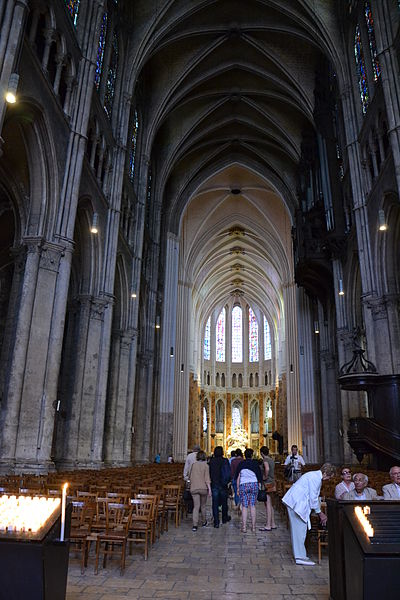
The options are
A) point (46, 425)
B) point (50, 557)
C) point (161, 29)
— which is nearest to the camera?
point (50, 557)

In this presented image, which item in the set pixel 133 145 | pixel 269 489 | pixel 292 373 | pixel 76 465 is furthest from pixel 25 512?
pixel 292 373

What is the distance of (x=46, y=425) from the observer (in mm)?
11094

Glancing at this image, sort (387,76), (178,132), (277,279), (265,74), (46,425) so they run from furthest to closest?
(277,279)
(178,132)
(265,74)
(387,76)
(46,425)

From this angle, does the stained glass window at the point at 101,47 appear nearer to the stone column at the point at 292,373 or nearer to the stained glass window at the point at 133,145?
the stained glass window at the point at 133,145

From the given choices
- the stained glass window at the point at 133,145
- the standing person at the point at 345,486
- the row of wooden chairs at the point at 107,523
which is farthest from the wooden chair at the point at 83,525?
the stained glass window at the point at 133,145

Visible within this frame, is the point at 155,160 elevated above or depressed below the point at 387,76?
above

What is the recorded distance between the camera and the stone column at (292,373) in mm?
30391

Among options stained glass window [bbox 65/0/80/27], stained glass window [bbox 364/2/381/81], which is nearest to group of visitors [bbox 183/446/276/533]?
stained glass window [bbox 65/0/80/27]

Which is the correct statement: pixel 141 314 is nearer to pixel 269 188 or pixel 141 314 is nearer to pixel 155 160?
pixel 155 160

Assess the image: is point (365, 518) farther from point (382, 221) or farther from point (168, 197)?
point (168, 197)

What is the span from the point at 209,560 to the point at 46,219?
9442 mm

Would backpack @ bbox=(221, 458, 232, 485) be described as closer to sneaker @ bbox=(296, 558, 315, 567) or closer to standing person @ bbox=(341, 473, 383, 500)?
sneaker @ bbox=(296, 558, 315, 567)

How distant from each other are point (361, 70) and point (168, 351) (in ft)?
60.4

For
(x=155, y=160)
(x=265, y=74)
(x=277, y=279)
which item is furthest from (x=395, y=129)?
(x=277, y=279)
